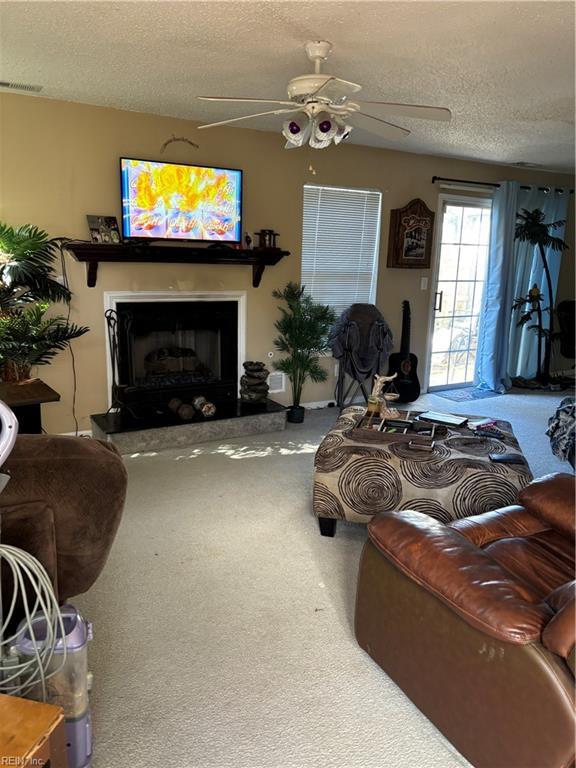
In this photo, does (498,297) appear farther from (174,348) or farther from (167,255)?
(167,255)

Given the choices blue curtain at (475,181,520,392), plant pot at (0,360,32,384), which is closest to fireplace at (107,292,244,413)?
plant pot at (0,360,32,384)

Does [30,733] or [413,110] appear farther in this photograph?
[413,110]

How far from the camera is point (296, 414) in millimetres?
4652

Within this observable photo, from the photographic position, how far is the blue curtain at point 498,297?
18.7ft

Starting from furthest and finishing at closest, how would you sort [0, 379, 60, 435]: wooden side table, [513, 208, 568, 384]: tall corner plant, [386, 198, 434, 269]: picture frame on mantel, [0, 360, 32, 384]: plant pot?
[513, 208, 568, 384]: tall corner plant
[386, 198, 434, 269]: picture frame on mantel
[0, 360, 32, 384]: plant pot
[0, 379, 60, 435]: wooden side table

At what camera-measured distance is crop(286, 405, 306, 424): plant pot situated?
4652 millimetres

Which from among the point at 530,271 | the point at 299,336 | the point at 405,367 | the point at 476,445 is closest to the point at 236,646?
the point at 476,445

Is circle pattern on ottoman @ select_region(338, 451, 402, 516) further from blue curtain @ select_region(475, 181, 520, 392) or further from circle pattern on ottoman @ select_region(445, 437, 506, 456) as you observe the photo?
blue curtain @ select_region(475, 181, 520, 392)

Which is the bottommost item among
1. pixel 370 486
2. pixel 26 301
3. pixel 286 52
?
pixel 370 486

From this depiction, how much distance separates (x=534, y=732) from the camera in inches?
50.6

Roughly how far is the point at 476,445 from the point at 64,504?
199cm

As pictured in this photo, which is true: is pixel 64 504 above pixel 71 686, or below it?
above

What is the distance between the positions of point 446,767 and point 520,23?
8.69 feet

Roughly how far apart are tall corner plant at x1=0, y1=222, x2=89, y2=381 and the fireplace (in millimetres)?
497
